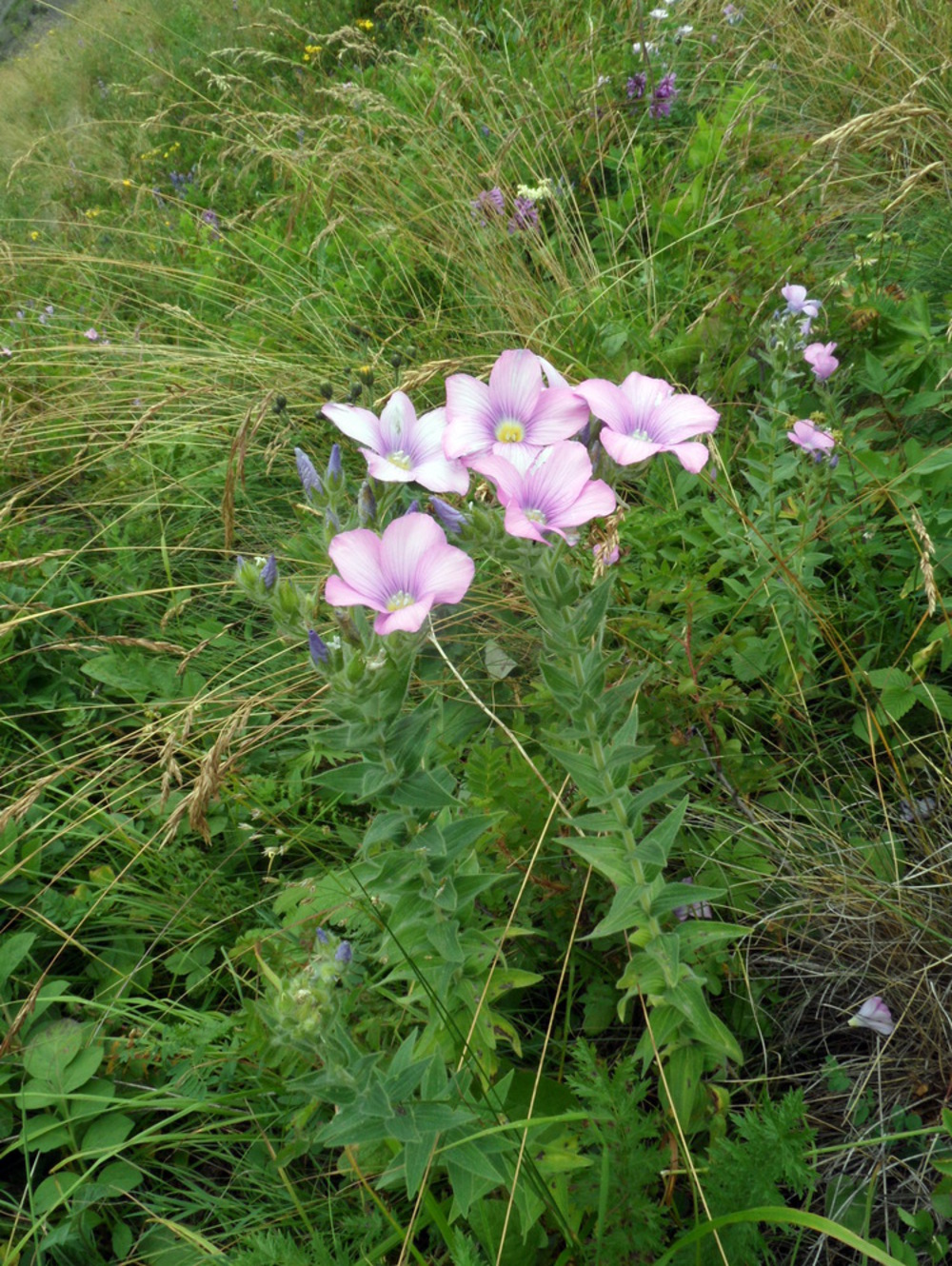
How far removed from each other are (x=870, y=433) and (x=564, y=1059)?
1874 mm

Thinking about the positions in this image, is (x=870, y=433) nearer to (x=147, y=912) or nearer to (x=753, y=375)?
(x=753, y=375)

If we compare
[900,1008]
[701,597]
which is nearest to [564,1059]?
[900,1008]

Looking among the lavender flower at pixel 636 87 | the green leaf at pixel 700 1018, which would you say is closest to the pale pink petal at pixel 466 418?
the green leaf at pixel 700 1018

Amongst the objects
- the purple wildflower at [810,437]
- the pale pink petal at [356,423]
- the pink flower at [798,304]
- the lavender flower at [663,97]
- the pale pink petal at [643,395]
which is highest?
the pale pink petal at [356,423]

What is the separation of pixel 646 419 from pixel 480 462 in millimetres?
328

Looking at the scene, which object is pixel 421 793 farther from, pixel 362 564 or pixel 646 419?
pixel 646 419

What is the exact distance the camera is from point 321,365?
3543mm

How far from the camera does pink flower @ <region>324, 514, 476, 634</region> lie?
1.21 metres

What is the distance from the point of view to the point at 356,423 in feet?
4.58

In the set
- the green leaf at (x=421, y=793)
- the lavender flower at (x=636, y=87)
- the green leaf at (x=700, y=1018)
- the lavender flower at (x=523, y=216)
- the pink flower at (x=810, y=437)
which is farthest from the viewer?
the lavender flower at (x=636, y=87)

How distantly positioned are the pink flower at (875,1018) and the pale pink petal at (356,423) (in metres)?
1.38

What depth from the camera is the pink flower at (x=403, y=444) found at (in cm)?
133

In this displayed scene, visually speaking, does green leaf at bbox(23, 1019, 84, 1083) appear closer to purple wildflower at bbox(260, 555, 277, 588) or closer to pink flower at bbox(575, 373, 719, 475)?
purple wildflower at bbox(260, 555, 277, 588)

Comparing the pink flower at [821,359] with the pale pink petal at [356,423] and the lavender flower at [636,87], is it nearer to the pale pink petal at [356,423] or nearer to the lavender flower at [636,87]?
the pale pink petal at [356,423]
